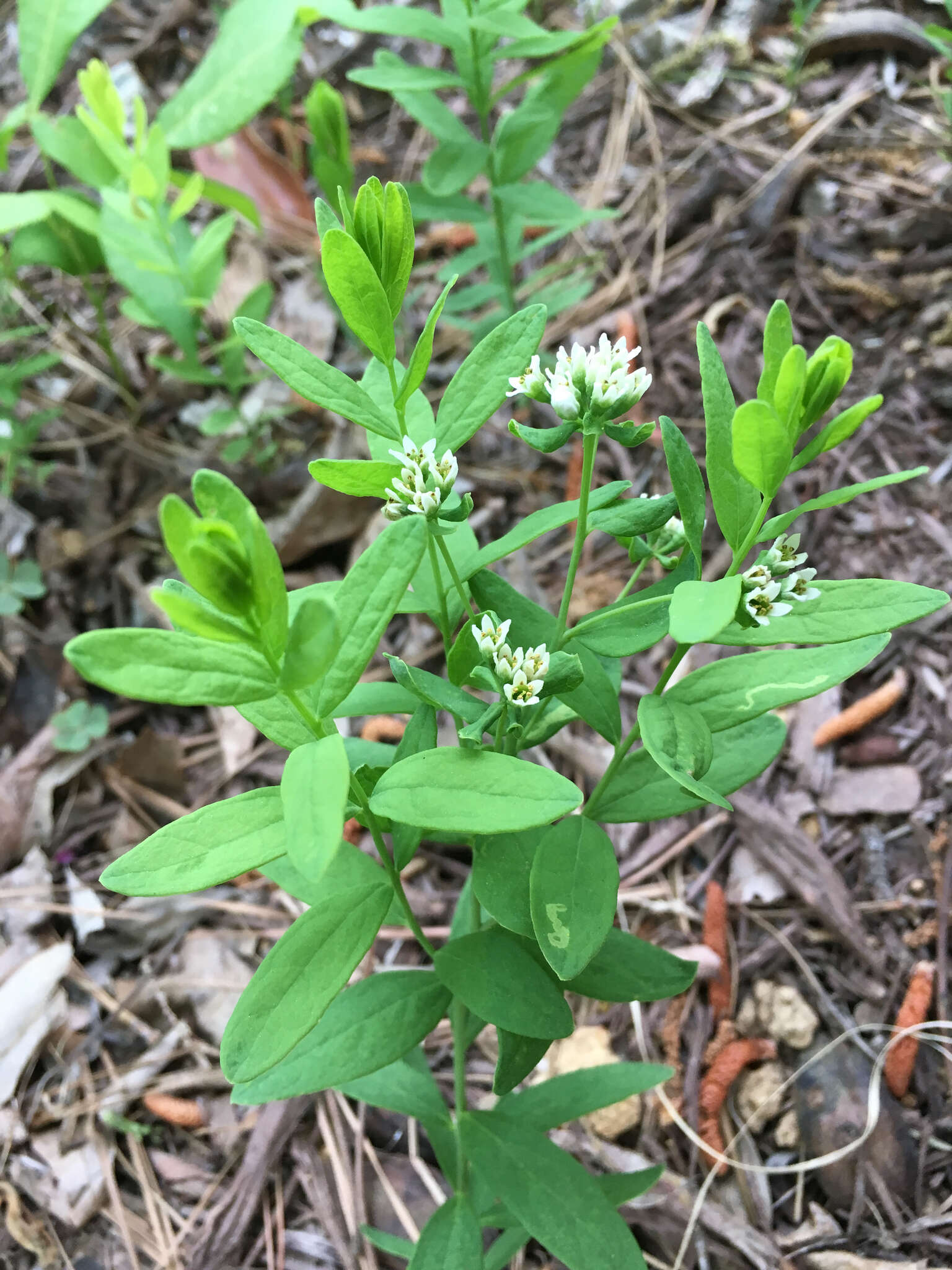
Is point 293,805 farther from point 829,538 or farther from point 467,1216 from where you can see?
point 829,538

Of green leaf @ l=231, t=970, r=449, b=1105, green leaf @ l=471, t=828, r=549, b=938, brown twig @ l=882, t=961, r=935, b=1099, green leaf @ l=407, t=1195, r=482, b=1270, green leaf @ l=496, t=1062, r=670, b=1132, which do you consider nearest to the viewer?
green leaf @ l=471, t=828, r=549, b=938

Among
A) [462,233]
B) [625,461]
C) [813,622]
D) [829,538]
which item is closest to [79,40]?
[462,233]

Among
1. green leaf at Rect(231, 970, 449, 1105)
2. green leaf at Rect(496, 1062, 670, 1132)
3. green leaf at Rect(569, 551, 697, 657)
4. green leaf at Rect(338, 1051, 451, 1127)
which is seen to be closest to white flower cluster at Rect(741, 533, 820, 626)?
green leaf at Rect(569, 551, 697, 657)

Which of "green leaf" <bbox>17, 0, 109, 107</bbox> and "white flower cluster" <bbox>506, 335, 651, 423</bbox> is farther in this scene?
"green leaf" <bbox>17, 0, 109, 107</bbox>

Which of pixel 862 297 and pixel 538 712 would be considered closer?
pixel 538 712

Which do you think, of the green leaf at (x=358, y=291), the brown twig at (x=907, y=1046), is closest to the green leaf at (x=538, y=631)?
the green leaf at (x=358, y=291)

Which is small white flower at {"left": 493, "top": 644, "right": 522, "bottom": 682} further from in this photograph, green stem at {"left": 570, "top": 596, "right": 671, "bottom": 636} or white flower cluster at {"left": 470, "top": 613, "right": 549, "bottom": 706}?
green stem at {"left": 570, "top": 596, "right": 671, "bottom": 636}

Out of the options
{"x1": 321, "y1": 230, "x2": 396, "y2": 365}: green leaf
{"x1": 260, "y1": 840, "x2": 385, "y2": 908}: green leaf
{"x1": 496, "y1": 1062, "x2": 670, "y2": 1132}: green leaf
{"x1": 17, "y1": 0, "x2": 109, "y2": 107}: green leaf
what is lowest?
{"x1": 496, "y1": 1062, "x2": 670, "y2": 1132}: green leaf
